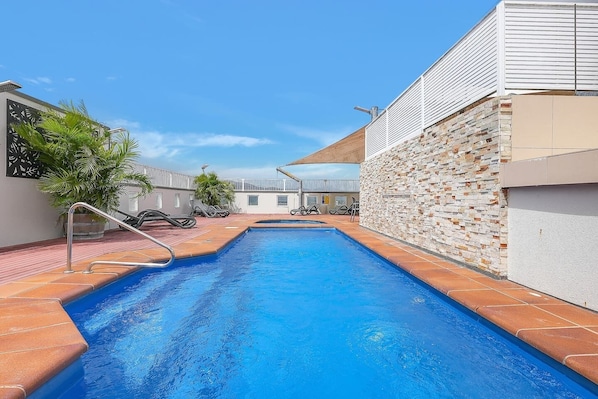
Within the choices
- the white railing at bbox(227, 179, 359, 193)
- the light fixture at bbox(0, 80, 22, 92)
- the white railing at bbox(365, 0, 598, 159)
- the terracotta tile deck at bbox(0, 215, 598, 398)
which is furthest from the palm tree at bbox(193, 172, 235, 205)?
the white railing at bbox(365, 0, 598, 159)

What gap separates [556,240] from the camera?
3436 millimetres

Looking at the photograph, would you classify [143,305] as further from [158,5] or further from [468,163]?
[158,5]

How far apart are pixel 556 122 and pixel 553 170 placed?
1138 millimetres

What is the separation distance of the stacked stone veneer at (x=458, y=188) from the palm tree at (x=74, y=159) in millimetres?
7161

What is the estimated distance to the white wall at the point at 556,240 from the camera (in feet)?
10.1

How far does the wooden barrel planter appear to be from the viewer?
758 centimetres

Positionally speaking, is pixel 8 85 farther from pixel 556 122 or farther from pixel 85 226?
pixel 556 122

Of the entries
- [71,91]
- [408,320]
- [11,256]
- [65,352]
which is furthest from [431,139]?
[71,91]

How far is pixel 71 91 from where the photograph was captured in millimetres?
7633

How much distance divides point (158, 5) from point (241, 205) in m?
14.2

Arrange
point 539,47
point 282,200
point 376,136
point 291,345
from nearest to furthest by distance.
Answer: point 291,345, point 539,47, point 376,136, point 282,200

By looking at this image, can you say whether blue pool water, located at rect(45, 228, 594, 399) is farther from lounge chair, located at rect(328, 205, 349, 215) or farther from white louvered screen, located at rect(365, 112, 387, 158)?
lounge chair, located at rect(328, 205, 349, 215)

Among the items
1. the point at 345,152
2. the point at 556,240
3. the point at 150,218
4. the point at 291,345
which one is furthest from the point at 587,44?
→ the point at 150,218

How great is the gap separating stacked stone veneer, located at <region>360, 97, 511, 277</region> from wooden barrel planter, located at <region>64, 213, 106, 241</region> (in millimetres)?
7782
